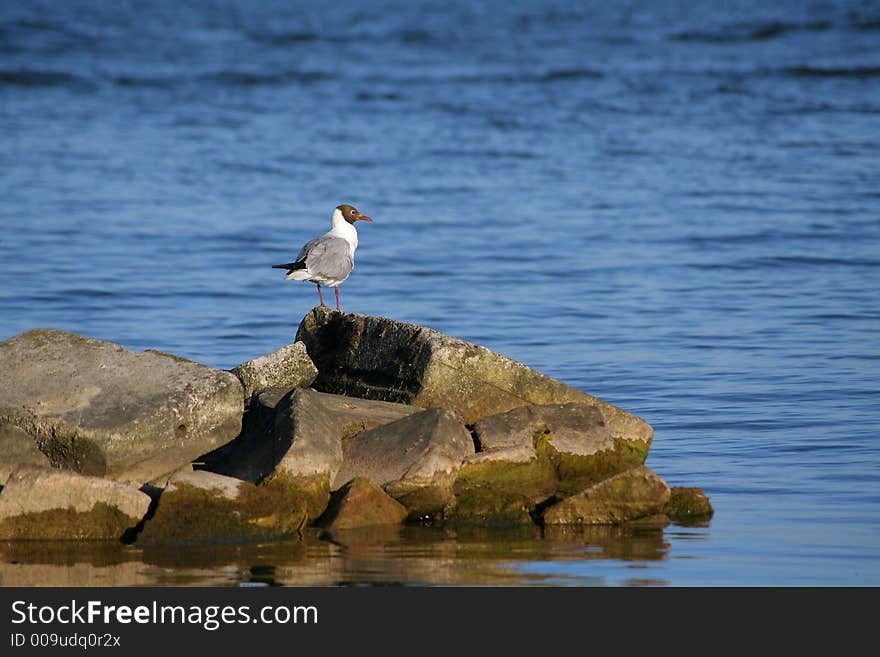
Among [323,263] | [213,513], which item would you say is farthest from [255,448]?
[323,263]

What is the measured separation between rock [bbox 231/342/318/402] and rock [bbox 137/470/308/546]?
1.51 meters

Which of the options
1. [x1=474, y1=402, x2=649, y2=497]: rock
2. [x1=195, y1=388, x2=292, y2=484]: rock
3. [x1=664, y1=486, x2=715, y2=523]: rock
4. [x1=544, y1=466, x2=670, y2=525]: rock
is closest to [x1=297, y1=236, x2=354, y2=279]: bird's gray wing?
[x1=195, y1=388, x2=292, y2=484]: rock

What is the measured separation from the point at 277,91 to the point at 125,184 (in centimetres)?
1144

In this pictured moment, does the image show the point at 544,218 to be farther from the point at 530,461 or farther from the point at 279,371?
the point at 530,461

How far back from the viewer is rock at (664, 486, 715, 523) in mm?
8094

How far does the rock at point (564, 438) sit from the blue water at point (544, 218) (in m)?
0.73

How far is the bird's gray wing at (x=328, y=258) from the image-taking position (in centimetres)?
1102

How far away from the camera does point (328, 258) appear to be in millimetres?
11094

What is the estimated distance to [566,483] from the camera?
8273 mm

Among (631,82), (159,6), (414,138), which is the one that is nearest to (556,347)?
(414,138)

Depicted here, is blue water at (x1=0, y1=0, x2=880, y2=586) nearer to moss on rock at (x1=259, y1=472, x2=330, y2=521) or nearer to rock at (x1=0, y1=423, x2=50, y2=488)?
moss on rock at (x1=259, y1=472, x2=330, y2=521)

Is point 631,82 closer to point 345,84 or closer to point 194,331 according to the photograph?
point 345,84

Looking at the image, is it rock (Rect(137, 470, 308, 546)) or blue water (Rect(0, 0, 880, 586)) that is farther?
blue water (Rect(0, 0, 880, 586))

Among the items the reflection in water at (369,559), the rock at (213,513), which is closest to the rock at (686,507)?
the reflection in water at (369,559)
